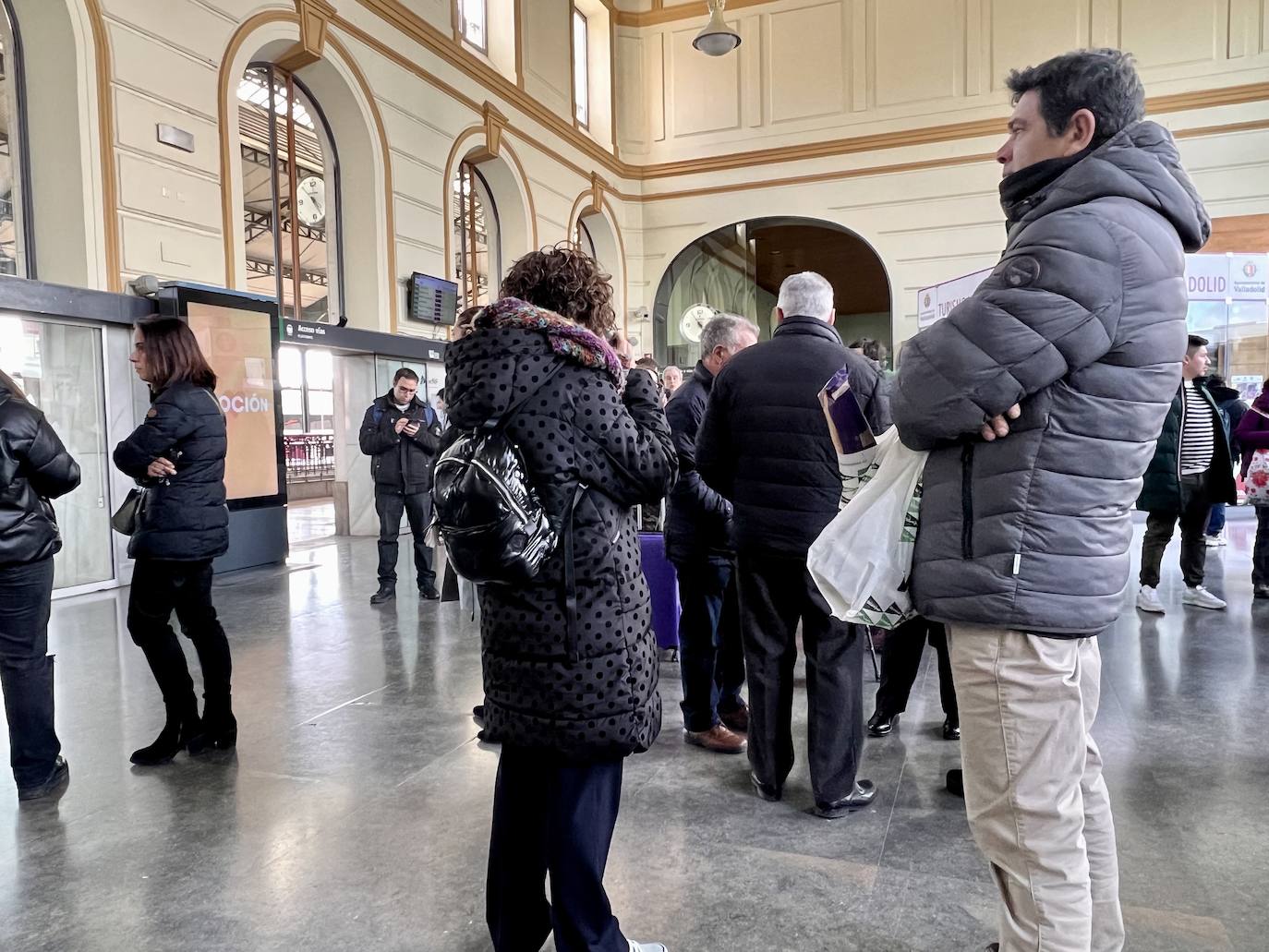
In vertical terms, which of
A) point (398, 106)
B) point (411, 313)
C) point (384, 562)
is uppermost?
point (398, 106)

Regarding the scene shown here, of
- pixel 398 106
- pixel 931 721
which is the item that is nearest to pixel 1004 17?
pixel 398 106

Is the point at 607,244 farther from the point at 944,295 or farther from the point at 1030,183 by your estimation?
the point at 1030,183

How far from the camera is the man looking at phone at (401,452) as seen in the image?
261 inches

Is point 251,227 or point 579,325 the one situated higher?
point 251,227

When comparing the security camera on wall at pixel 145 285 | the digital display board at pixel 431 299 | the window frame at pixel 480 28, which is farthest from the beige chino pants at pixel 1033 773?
the window frame at pixel 480 28

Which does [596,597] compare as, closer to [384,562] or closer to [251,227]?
[384,562]

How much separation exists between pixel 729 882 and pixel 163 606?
243 cm

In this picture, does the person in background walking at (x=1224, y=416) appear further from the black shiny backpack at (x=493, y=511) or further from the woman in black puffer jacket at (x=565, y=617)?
the black shiny backpack at (x=493, y=511)

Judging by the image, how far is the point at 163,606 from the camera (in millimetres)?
3283

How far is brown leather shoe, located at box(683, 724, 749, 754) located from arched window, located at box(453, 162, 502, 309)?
32.6 ft

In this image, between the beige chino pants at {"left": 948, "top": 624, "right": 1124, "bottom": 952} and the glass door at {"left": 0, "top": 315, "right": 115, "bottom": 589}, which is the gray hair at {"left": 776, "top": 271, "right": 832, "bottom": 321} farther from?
the glass door at {"left": 0, "top": 315, "right": 115, "bottom": 589}

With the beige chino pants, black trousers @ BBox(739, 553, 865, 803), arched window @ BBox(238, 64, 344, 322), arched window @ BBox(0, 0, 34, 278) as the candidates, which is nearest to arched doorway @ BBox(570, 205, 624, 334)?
arched window @ BBox(238, 64, 344, 322)

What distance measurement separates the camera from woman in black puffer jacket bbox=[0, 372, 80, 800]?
2.88 m

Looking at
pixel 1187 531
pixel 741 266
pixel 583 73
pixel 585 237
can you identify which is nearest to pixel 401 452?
pixel 1187 531
